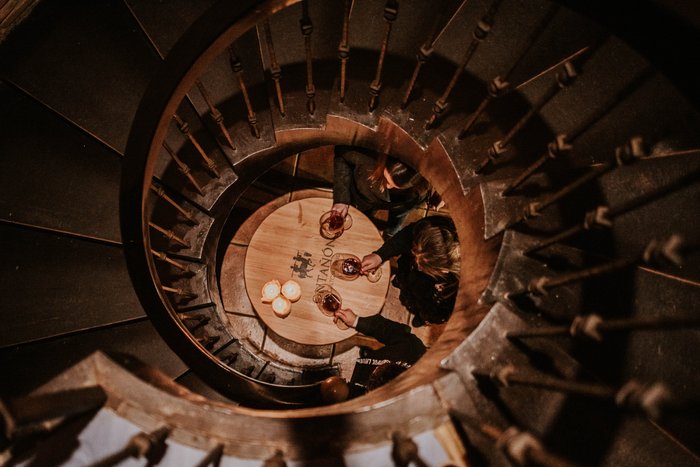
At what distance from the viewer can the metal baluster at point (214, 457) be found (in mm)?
1589

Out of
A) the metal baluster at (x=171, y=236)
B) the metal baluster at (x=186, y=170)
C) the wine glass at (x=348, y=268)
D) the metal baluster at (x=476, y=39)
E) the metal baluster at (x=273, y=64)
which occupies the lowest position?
the wine glass at (x=348, y=268)

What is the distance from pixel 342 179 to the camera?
3.79 m

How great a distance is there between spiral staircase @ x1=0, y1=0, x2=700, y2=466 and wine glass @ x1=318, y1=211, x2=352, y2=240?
0.77 meters

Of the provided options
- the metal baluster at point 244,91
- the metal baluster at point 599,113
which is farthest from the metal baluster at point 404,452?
the metal baluster at point 244,91

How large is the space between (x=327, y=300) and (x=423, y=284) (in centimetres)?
95

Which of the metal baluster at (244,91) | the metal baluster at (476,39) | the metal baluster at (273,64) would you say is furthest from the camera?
the metal baluster at (244,91)

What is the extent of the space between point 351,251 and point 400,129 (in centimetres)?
162

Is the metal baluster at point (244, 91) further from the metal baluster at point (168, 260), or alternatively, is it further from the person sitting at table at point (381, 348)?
the person sitting at table at point (381, 348)

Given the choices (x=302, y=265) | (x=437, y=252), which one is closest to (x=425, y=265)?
(x=437, y=252)

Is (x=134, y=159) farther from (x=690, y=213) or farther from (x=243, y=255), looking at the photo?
(x=690, y=213)

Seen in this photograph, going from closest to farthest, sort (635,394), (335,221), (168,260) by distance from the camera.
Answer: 1. (635,394)
2. (168,260)
3. (335,221)

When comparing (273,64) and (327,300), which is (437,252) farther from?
(273,64)

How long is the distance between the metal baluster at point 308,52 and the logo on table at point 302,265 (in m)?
1.54

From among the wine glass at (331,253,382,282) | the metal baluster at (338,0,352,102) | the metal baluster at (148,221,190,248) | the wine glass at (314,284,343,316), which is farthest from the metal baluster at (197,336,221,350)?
the metal baluster at (338,0,352,102)
